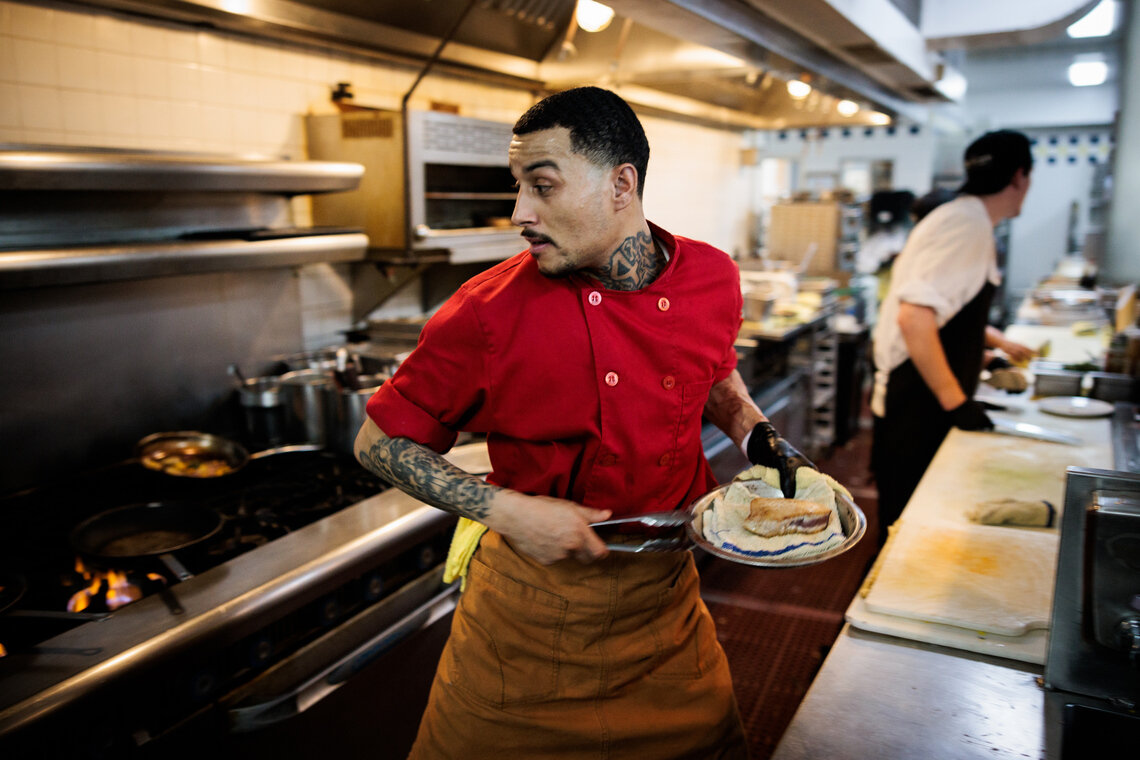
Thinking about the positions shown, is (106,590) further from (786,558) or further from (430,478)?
(786,558)

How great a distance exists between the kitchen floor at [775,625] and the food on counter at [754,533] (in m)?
1.53

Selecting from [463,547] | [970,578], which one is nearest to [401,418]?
[463,547]

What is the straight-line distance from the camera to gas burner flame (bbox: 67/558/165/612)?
172cm

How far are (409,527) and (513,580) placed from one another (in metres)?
0.82

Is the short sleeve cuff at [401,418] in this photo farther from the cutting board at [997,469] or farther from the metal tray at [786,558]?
the cutting board at [997,469]

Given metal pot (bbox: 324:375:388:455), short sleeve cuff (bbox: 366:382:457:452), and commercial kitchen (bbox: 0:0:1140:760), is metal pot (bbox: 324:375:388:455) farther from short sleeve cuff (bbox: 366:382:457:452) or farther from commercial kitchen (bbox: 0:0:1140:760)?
short sleeve cuff (bbox: 366:382:457:452)

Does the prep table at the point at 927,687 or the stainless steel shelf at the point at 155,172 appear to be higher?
the stainless steel shelf at the point at 155,172

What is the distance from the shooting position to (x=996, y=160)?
290cm

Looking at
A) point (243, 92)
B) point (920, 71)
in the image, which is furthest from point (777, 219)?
point (243, 92)

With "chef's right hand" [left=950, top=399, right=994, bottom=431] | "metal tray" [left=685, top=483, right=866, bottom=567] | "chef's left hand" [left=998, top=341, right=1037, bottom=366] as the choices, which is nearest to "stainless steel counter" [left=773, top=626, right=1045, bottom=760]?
"metal tray" [left=685, top=483, right=866, bottom=567]

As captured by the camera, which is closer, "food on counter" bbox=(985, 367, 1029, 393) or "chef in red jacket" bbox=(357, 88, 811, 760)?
"chef in red jacket" bbox=(357, 88, 811, 760)

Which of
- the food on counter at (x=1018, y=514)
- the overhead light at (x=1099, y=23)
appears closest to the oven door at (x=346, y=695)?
the food on counter at (x=1018, y=514)

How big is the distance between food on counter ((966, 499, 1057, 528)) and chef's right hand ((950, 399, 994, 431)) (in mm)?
918

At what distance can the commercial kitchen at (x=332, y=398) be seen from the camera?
142 centimetres
